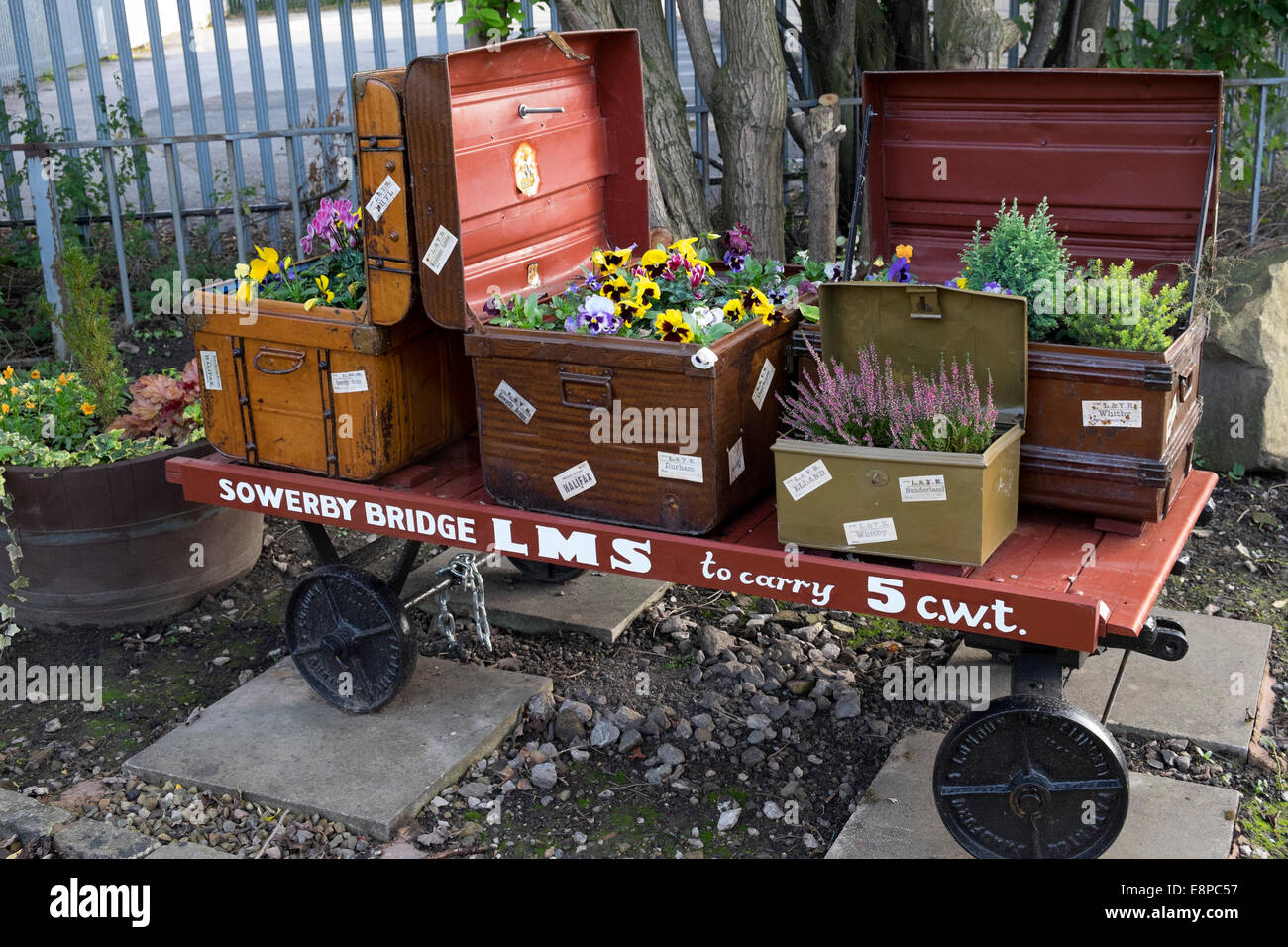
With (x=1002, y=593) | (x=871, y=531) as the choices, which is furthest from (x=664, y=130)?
(x=1002, y=593)

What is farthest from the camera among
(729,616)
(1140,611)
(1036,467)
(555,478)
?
(729,616)

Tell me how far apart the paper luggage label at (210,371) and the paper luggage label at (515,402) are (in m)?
1.12

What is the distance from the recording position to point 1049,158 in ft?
13.3

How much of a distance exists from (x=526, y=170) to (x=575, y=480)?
1.11 m

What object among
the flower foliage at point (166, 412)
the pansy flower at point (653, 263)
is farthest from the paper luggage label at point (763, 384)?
the flower foliage at point (166, 412)

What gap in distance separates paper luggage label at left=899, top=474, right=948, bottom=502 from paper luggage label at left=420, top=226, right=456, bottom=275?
1.46 metres

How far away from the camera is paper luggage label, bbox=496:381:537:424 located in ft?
11.8

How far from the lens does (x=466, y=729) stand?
4.19 metres

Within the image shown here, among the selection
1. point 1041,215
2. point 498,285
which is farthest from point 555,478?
point 1041,215

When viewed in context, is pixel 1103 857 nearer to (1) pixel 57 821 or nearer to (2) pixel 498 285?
(2) pixel 498 285

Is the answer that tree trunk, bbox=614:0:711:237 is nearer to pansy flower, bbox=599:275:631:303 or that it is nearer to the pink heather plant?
pansy flower, bbox=599:275:631:303

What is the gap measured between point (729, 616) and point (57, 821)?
244 centimetres

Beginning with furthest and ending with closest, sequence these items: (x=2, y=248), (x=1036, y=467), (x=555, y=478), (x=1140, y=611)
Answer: (x=2, y=248), (x=555, y=478), (x=1036, y=467), (x=1140, y=611)

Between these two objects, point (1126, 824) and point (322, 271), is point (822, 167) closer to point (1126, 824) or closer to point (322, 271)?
point (322, 271)
